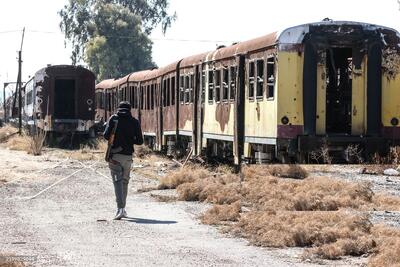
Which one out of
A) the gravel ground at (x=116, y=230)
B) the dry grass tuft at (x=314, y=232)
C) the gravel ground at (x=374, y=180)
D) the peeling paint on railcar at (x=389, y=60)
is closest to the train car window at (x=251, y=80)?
the gravel ground at (x=374, y=180)

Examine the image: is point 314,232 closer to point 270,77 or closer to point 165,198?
point 165,198

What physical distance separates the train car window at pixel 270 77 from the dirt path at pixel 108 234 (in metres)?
3.30

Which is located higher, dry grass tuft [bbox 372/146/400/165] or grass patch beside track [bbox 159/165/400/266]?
dry grass tuft [bbox 372/146/400/165]

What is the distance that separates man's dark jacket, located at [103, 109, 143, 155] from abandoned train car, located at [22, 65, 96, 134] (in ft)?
79.3

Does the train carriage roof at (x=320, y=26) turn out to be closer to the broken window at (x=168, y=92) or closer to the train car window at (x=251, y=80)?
the train car window at (x=251, y=80)

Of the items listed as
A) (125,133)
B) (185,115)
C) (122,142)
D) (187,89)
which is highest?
(187,89)

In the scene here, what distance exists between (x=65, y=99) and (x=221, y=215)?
88.3 feet

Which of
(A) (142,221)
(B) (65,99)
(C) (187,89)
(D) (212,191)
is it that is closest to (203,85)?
(C) (187,89)

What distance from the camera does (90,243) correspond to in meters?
11.2

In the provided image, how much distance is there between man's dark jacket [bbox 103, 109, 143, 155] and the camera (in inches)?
565

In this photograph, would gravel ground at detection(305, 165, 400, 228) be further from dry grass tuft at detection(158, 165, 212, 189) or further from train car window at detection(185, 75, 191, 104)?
train car window at detection(185, 75, 191, 104)

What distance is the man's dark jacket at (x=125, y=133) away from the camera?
14.4m

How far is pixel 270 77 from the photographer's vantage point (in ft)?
60.0

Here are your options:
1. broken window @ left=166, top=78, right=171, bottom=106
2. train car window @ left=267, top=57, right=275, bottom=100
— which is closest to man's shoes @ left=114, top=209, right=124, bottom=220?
train car window @ left=267, top=57, right=275, bottom=100
